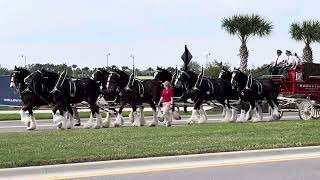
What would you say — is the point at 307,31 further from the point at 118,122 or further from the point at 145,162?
the point at 145,162

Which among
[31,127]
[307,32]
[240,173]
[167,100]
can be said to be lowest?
[240,173]

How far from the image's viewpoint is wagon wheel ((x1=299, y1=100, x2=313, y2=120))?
2505 cm

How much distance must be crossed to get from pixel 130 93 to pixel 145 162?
1024 centimetres

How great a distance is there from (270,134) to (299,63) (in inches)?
381

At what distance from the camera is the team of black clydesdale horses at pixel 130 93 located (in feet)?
66.1

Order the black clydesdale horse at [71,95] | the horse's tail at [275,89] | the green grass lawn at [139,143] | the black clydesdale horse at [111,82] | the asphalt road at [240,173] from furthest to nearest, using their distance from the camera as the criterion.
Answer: the horse's tail at [275,89], the black clydesdale horse at [111,82], the black clydesdale horse at [71,95], the green grass lawn at [139,143], the asphalt road at [240,173]

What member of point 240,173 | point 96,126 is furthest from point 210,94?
point 240,173

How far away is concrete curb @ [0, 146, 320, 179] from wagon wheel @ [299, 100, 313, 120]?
1162cm

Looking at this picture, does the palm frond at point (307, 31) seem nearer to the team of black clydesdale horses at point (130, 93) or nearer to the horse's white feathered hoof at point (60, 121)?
the team of black clydesdale horses at point (130, 93)

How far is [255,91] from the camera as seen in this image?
24.3m

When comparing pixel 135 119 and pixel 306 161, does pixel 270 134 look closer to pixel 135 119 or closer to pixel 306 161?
pixel 306 161

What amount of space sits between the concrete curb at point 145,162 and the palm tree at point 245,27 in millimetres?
29691

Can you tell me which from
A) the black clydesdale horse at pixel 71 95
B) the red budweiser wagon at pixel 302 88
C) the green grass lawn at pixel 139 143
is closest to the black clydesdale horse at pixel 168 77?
the black clydesdale horse at pixel 71 95

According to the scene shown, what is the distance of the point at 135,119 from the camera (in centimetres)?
2173
